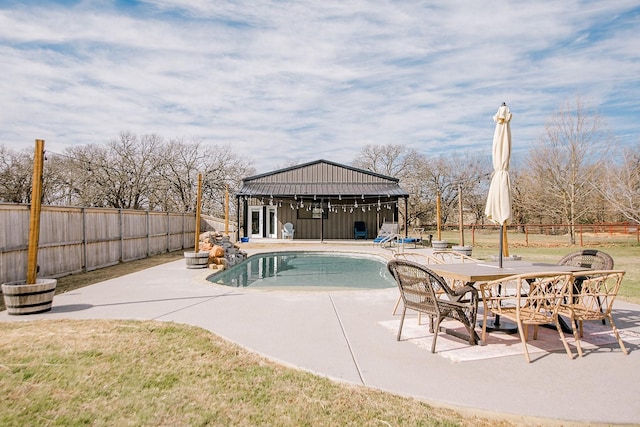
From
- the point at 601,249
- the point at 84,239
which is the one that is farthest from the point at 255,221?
the point at 601,249

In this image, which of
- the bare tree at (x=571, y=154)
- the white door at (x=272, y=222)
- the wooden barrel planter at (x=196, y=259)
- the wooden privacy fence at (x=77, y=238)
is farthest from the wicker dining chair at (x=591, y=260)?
the white door at (x=272, y=222)

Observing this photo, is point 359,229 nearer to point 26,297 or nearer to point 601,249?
point 601,249

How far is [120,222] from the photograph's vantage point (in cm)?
1102

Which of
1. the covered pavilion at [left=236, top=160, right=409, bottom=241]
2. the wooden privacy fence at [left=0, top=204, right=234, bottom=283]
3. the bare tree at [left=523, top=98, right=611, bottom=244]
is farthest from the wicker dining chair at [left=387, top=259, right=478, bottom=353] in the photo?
the bare tree at [left=523, top=98, right=611, bottom=244]

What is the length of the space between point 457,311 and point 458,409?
1.14m

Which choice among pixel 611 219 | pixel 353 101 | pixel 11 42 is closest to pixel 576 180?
pixel 611 219

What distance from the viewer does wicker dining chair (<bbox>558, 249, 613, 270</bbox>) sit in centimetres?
459

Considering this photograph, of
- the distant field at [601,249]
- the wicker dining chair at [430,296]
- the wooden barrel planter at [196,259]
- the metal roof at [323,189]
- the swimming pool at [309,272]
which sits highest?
the metal roof at [323,189]

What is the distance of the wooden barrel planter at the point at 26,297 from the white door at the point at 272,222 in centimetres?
1635

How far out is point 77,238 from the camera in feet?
29.6

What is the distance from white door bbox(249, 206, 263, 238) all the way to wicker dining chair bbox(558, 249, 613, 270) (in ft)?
57.6

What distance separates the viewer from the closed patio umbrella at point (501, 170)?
4348mm

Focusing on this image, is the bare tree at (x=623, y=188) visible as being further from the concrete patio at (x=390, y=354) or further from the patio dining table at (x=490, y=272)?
the patio dining table at (x=490, y=272)

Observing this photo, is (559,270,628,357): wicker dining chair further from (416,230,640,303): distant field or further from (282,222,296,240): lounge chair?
(282,222,296,240): lounge chair
